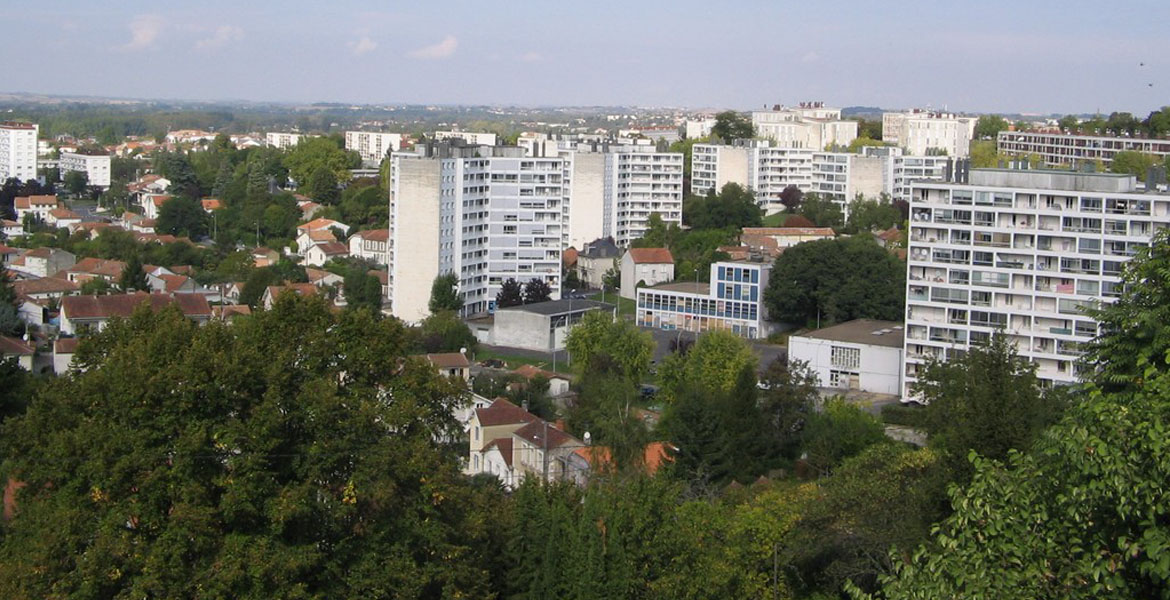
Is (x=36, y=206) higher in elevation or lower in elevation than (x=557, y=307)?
higher

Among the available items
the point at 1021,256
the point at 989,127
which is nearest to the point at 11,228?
the point at 1021,256

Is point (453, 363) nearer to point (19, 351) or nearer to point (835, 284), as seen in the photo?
point (19, 351)

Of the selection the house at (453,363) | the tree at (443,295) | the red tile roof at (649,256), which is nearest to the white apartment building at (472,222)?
the tree at (443,295)

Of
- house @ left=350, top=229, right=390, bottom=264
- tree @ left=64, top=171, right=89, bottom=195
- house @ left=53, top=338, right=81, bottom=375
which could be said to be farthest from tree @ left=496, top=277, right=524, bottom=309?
tree @ left=64, top=171, right=89, bottom=195

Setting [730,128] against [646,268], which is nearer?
[646,268]

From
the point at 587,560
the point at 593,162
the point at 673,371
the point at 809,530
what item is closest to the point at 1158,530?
the point at 587,560

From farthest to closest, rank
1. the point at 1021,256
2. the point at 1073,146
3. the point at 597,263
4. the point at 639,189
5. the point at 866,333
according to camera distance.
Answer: the point at 1073,146 < the point at 639,189 < the point at 597,263 < the point at 866,333 < the point at 1021,256

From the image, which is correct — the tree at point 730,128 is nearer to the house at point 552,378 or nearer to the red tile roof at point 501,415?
the house at point 552,378
